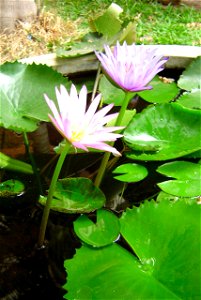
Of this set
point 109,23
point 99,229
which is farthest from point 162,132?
point 109,23

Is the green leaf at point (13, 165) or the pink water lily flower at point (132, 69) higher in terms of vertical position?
the pink water lily flower at point (132, 69)

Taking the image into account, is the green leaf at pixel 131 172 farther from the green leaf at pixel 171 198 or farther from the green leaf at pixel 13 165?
the green leaf at pixel 13 165

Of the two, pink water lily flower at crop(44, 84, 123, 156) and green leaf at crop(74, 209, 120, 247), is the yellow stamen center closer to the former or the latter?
pink water lily flower at crop(44, 84, 123, 156)

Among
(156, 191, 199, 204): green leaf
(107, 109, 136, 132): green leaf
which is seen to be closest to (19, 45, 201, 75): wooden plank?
(107, 109, 136, 132): green leaf

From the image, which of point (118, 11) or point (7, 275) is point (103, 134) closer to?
point (7, 275)

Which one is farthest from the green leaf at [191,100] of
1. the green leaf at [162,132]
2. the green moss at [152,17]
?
the green moss at [152,17]

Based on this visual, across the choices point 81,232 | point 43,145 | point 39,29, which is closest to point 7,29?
point 39,29
